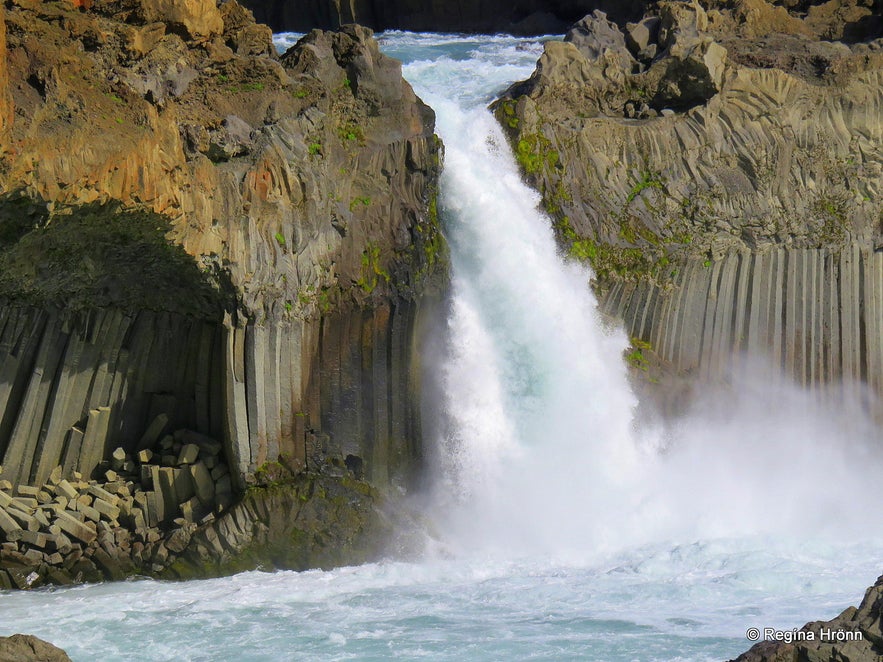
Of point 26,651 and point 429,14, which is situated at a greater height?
point 429,14

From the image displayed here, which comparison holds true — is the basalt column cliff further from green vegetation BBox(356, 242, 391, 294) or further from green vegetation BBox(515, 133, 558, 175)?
green vegetation BBox(515, 133, 558, 175)

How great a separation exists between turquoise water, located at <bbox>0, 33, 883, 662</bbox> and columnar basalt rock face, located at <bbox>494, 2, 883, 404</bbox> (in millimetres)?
646

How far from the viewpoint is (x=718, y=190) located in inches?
737

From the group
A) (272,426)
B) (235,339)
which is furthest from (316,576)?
(235,339)

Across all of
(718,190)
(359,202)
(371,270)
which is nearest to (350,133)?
(359,202)

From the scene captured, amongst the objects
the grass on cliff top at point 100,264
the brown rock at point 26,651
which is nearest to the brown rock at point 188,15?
the grass on cliff top at point 100,264

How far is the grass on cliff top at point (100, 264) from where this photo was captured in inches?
513

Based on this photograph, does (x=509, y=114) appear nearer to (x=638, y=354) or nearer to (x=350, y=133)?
(x=350, y=133)

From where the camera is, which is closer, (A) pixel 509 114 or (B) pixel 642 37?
(A) pixel 509 114

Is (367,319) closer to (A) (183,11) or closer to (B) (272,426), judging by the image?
(B) (272,426)

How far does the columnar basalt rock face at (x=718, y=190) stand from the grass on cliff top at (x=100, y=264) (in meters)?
5.24

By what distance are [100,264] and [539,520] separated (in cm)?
599

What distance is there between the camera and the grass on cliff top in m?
13.0

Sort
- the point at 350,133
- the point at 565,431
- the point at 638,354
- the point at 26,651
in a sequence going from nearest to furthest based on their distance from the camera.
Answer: the point at 26,651
the point at 350,133
the point at 565,431
the point at 638,354
